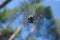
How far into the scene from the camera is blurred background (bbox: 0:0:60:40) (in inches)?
44.2

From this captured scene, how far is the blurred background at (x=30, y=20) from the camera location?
44.2 inches

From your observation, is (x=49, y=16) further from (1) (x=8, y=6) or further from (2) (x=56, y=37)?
(1) (x=8, y=6)

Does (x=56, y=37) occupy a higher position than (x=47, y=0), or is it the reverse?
(x=47, y=0)

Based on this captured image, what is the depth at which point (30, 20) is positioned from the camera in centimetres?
113

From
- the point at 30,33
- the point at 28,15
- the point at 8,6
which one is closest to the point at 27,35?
the point at 30,33

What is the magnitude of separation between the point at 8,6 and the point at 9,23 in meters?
0.12

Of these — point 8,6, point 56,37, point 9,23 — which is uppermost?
point 8,6

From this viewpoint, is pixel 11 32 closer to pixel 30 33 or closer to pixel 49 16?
pixel 30 33

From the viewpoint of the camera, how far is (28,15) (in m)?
1.13

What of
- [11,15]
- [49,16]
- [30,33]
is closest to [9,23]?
[11,15]

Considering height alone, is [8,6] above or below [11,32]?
above

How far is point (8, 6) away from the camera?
3.83 feet

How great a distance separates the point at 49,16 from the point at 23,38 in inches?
9.4

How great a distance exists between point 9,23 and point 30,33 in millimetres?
165
